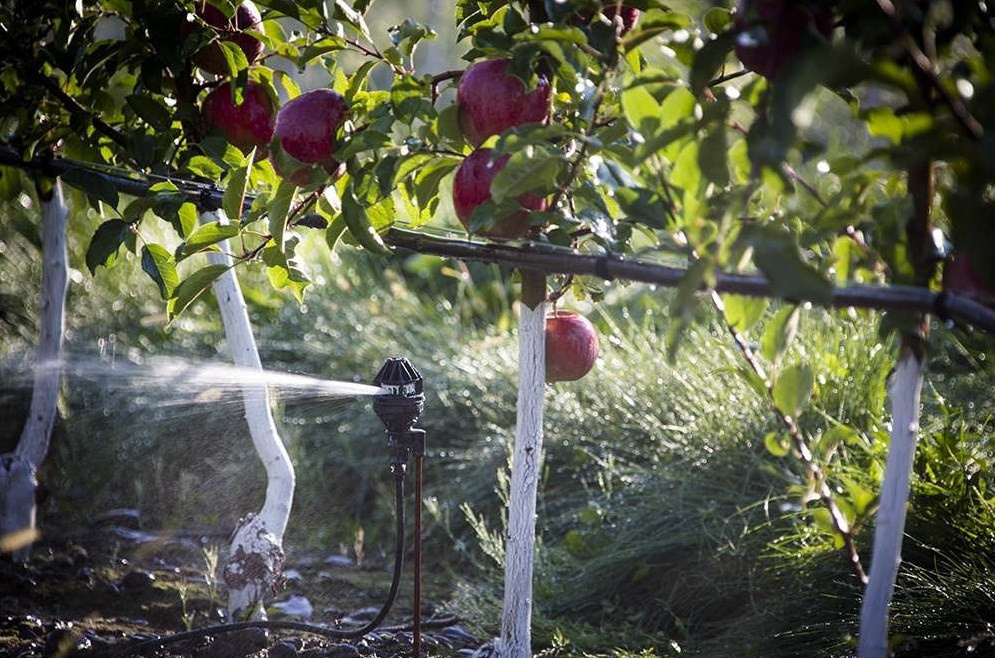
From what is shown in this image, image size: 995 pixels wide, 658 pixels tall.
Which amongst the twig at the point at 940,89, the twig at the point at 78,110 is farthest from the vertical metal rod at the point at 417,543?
the twig at the point at 940,89

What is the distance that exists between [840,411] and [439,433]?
1.21 m

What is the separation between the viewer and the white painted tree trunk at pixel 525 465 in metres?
1.24

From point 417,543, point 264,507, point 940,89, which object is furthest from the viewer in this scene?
point 264,507

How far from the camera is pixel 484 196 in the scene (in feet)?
3.62

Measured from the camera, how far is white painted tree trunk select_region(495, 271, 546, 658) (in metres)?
1.24

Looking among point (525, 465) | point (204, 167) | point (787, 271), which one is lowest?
point (525, 465)

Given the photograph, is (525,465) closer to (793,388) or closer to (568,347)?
(568,347)

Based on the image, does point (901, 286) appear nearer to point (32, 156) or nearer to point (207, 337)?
point (32, 156)

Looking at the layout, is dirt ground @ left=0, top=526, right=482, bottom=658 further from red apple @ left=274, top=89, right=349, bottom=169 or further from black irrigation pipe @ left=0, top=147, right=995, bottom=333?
red apple @ left=274, top=89, right=349, bottom=169

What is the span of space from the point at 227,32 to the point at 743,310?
878 mm

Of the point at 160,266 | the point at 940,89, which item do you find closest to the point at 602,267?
the point at 940,89

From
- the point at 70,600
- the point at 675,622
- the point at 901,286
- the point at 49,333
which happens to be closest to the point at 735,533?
the point at 675,622

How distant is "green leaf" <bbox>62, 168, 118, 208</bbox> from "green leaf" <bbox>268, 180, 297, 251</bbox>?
1.36 feet

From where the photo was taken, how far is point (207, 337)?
3326mm
